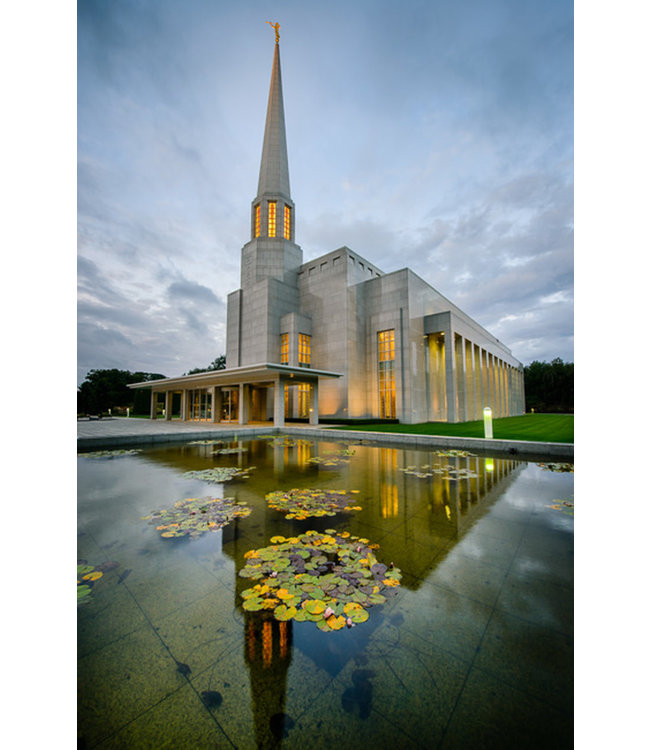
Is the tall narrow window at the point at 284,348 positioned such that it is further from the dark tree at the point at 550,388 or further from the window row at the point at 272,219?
the dark tree at the point at 550,388

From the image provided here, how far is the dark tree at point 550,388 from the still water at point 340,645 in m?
81.5

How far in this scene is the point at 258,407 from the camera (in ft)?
107

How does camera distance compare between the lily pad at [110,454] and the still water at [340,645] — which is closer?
the still water at [340,645]

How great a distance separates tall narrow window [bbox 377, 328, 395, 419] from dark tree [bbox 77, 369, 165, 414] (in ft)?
159

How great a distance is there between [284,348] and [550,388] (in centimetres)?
7091

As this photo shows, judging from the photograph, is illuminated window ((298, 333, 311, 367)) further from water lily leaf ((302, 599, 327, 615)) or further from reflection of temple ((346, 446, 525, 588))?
water lily leaf ((302, 599, 327, 615))

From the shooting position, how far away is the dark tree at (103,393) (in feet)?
183

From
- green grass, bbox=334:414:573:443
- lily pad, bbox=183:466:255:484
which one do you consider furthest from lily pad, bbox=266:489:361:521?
green grass, bbox=334:414:573:443

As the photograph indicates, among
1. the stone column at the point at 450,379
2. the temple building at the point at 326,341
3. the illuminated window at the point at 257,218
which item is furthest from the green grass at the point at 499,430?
the illuminated window at the point at 257,218

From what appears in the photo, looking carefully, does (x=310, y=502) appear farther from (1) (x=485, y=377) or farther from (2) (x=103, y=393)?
(2) (x=103, y=393)

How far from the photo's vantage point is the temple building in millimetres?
27344
